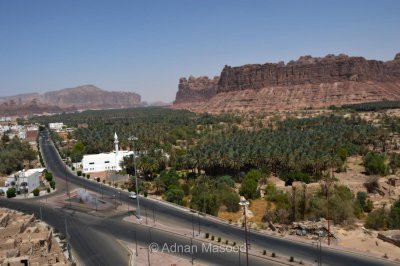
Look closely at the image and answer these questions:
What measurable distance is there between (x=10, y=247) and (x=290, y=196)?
100 feet

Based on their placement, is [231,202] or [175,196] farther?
[175,196]

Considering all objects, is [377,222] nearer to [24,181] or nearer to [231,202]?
[231,202]

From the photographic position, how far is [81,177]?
73.6m

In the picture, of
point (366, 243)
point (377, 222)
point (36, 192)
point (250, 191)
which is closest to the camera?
point (366, 243)

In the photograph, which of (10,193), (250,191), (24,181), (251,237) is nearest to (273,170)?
(250,191)

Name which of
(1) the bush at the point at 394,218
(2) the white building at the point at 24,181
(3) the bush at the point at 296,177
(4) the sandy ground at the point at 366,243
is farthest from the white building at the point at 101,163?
(1) the bush at the point at 394,218

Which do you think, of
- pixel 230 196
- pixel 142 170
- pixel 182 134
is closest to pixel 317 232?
pixel 230 196

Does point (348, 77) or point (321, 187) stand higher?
point (348, 77)

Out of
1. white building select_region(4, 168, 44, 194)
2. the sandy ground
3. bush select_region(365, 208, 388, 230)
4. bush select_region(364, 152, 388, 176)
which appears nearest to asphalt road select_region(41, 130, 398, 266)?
the sandy ground

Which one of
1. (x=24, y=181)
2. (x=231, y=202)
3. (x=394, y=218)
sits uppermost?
(x=24, y=181)

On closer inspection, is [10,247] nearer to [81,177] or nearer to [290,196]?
[290,196]

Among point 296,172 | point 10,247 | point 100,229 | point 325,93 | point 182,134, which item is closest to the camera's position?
point 10,247

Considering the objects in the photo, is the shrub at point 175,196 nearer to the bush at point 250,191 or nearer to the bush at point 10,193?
the bush at point 250,191

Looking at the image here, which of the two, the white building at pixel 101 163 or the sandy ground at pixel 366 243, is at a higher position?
the white building at pixel 101 163
